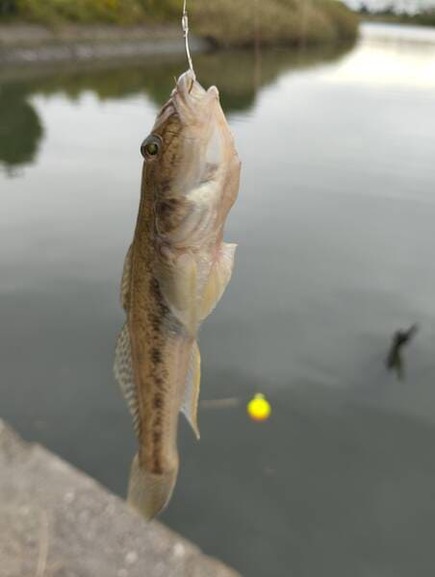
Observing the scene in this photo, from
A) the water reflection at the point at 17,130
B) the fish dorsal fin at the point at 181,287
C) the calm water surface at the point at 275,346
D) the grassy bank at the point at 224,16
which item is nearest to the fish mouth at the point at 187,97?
the fish dorsal fin at the point at 181,287

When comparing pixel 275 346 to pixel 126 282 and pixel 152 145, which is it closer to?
pixel 126 282

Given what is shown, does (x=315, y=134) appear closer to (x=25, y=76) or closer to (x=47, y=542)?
(x=25, y=76)

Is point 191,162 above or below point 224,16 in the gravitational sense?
above

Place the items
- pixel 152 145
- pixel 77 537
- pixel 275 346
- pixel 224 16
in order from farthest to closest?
1. pixel 224 16
2. pixel 275 346
3. pixel 77 537
4. pixel 152 145

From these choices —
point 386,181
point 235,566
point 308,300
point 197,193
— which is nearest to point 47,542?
point 235,566

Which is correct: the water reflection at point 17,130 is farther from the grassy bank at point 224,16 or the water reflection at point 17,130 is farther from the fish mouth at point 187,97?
the fish mouth at point 187,97

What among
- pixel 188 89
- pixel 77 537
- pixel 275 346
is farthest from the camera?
pixel 275 346

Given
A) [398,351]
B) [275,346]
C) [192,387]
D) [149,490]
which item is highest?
[192,387]

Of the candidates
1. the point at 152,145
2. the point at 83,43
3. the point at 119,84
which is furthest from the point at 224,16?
the point at 152,145

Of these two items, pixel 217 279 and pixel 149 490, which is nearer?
pixel 217 279
